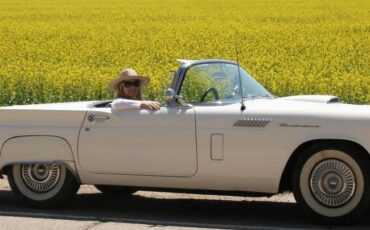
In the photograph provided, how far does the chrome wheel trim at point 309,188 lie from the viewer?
21.4 feet

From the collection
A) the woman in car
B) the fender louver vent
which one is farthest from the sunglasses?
the fender louver vent

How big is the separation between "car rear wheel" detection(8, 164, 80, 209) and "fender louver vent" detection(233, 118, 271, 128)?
155 cm

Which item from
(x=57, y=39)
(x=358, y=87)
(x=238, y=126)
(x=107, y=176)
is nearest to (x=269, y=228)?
(x=238, y=126)

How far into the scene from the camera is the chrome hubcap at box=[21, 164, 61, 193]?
759 cm

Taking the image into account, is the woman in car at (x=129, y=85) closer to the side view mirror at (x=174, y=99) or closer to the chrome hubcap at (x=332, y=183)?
the side view mirror at (x=174, y=99)

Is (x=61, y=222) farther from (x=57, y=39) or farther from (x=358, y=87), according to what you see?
(x=57, y=39)

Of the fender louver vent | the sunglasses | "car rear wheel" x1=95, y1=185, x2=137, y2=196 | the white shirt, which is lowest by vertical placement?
"car rear wheel" x1=95, y1=185, x2=137, y2=196

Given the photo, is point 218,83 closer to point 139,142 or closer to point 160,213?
point 139,142

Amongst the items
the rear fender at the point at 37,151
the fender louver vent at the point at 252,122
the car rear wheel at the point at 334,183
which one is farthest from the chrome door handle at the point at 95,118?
the car rear wheel at the point at 334,183

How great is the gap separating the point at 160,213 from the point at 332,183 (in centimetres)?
147

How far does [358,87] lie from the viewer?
47.0 feet

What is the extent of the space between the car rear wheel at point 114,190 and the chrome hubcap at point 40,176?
1.56 feet

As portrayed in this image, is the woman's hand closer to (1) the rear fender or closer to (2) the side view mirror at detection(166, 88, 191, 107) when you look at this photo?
(2) the side view mirror at detection(166, 88, 191, 107)

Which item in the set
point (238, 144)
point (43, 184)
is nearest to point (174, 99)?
point (238, 144)
